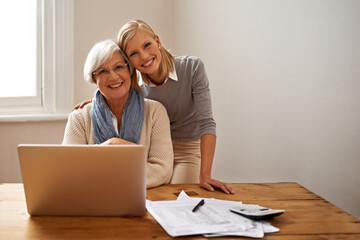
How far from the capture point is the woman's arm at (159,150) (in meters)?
1.61

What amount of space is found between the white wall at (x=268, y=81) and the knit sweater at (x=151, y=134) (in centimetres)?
76

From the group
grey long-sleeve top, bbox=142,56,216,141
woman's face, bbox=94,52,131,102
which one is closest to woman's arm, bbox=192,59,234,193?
grey long-sleeve top, bbox=142,56,216,141

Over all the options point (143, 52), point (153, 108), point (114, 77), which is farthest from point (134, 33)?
point (153, 108)

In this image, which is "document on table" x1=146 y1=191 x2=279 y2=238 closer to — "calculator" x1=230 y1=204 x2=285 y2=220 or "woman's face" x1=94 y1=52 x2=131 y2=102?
"calculator" x1=230 y1=204 x2=285 y2=220

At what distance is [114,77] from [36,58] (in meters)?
1.52

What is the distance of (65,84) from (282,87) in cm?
168

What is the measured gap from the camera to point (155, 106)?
1.89 meters

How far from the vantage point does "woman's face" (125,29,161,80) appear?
1.80m

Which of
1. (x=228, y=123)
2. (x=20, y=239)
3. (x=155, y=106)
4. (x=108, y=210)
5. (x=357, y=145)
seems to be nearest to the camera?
(x=20, y=239)

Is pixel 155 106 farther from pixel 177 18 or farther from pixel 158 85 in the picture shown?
pixel 177 18

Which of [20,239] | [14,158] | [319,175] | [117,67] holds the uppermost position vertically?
[117,67]

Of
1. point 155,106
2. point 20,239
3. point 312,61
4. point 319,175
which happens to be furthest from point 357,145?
point 20,239

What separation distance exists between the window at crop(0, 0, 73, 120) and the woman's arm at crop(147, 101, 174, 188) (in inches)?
54.2

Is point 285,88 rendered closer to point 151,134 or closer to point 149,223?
point 151,134
